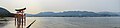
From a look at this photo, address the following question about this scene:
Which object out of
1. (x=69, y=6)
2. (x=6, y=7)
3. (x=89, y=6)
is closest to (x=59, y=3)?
(x=69, y=6)

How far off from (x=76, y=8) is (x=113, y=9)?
1767 millimetres

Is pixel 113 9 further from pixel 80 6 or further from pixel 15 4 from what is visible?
pixel 15 4

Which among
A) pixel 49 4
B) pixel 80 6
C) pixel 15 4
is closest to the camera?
pixel 15 4

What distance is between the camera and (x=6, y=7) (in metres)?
12.1

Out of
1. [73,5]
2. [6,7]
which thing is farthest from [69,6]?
[6,7]

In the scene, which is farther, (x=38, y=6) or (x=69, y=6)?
(x=69, y=6)

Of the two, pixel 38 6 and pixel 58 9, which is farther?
pixel 58 9

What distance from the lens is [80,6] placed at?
1375 cm

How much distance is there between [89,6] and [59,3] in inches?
60.6

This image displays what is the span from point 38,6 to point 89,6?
266 centimetres

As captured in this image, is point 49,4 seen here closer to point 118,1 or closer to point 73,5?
point 73,5

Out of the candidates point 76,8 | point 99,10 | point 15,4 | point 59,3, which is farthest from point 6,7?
point 99,10

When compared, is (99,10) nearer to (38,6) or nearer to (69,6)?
Answer: (69,6)

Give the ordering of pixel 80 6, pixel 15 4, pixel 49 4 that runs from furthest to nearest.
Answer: pixel 80 6
pixel 49 4
pixel 15 4
